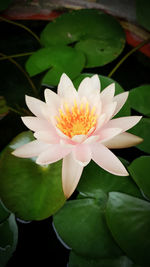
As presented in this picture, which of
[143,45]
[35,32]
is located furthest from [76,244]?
[35,32]

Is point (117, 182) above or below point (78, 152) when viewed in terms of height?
below

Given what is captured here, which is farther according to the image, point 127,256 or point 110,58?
point 110,58

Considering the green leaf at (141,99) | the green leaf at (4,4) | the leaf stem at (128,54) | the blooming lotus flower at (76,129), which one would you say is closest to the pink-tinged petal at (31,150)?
the blooming lotus flower at (76,129)

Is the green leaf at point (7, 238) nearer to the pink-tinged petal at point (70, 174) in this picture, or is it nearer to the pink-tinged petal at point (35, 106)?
the pink-tinged petal at point (70, 174)

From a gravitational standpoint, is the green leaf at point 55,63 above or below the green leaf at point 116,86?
above

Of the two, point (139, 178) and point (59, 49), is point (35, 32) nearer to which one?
point (59, 49)

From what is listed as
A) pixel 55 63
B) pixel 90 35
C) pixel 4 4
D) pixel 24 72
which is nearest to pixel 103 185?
pixel 55 63
